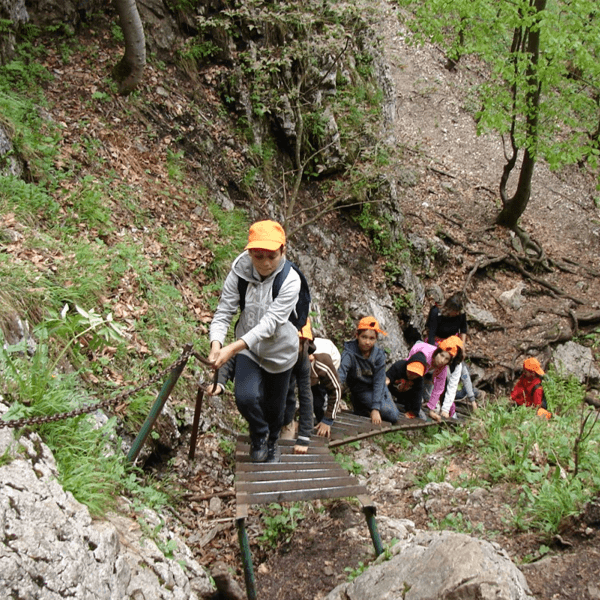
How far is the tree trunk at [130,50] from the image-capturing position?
23.5 ft

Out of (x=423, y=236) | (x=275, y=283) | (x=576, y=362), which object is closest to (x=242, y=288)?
(x=275, y=283)

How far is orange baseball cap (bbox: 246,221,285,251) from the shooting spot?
3.36 metres

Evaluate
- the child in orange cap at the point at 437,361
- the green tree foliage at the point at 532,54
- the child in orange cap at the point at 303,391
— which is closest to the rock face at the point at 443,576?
the child in orange cap at the point at 303,391

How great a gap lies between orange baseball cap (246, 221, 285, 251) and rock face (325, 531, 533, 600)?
2.02 metres

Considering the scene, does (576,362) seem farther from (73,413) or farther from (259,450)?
(73,413)

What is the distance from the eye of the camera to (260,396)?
3.81 m

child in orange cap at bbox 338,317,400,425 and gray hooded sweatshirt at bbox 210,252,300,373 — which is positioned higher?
gray hooded sweatshirt at bbox 210,252,300,373

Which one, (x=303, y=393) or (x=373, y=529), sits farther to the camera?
(x=303, y=393)

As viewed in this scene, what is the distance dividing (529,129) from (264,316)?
11.1 meters

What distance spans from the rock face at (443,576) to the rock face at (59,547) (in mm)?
1104

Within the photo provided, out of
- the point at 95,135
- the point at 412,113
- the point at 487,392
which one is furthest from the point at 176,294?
the point at 412,113

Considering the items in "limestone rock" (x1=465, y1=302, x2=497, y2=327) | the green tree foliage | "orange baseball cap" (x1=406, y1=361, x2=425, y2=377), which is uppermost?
the green tree foliage

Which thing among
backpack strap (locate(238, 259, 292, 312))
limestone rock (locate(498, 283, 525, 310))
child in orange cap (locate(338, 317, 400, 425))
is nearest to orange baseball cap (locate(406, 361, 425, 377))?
child in orange cap (locate(338, 317, 400, 425))

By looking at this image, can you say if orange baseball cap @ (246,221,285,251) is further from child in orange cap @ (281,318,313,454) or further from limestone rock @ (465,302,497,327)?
limestone rock @ (465,302,497,327)
